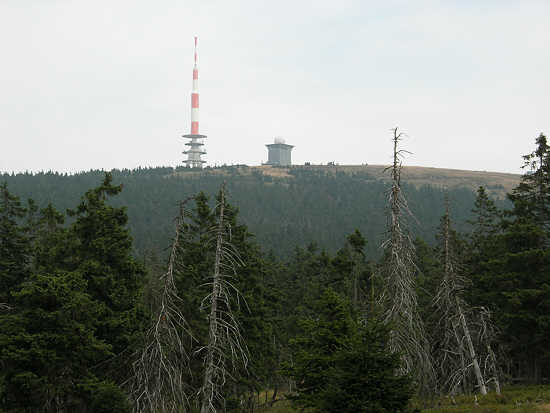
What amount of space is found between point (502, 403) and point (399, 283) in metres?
9.76

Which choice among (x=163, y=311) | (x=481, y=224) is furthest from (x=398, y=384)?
(x=481, y=224)

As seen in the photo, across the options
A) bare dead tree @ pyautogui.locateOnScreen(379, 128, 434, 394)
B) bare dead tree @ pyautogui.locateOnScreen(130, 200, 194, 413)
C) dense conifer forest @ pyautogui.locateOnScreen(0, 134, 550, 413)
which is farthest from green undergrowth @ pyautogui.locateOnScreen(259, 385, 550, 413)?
bare dead tree @ pyautogui.locateOnScreen(130, 200, 194, 413)

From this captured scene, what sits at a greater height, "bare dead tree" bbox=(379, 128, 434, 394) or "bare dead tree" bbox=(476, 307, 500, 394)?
"bare dead tree" bbox=(379, 128, 434, 394)

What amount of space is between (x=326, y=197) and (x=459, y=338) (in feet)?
513

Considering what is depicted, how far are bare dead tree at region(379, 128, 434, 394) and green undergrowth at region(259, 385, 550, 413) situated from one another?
12.9ft

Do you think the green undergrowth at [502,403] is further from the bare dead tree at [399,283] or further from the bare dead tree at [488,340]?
the bare dead tree at [399,283]

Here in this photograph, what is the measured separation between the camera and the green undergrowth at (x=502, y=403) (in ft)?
73.0

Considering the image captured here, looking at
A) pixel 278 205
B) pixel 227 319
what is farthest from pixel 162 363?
pixel 278 205

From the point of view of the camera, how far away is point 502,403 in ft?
79.2

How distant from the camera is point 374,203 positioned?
165875 millimetres

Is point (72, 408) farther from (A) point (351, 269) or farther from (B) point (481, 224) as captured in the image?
(B) point (481, 224)

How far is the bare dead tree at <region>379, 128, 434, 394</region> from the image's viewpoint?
62.7 feet

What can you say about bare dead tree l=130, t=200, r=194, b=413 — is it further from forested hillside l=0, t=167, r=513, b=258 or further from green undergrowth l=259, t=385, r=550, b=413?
forested hillside l=0, t=167, r=513, b=258

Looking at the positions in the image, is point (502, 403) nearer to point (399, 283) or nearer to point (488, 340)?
point (488, 340)
